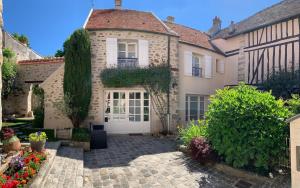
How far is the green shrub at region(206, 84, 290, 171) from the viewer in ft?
17.0

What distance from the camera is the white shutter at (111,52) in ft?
34.4

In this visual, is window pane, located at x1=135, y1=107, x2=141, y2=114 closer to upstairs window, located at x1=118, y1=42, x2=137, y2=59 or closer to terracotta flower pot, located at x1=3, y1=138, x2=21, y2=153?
upstairs window, located at x1=118, y1=42, x2=137, y2=59

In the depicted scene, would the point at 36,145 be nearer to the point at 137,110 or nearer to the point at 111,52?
the point at 137,110

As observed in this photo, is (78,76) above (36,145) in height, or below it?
above

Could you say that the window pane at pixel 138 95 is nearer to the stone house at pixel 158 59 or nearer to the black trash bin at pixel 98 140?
the stone house at pixel 158 59

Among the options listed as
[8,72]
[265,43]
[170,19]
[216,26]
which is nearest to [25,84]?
[8,72]

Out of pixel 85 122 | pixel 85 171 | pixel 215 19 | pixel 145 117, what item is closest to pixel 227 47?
pixel 215 19

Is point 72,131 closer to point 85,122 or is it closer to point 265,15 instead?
point 85,122

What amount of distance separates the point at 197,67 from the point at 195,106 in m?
2.21

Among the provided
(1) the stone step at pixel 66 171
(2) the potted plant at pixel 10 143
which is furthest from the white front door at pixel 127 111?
(2) the potted plant at pixel 10 143

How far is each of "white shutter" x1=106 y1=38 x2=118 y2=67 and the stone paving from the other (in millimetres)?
4062

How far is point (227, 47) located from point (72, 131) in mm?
11048

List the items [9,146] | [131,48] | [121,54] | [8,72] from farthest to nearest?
[8,72]
[131,48]
[121,54]
[9,146]

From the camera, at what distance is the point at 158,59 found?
11156 mm
